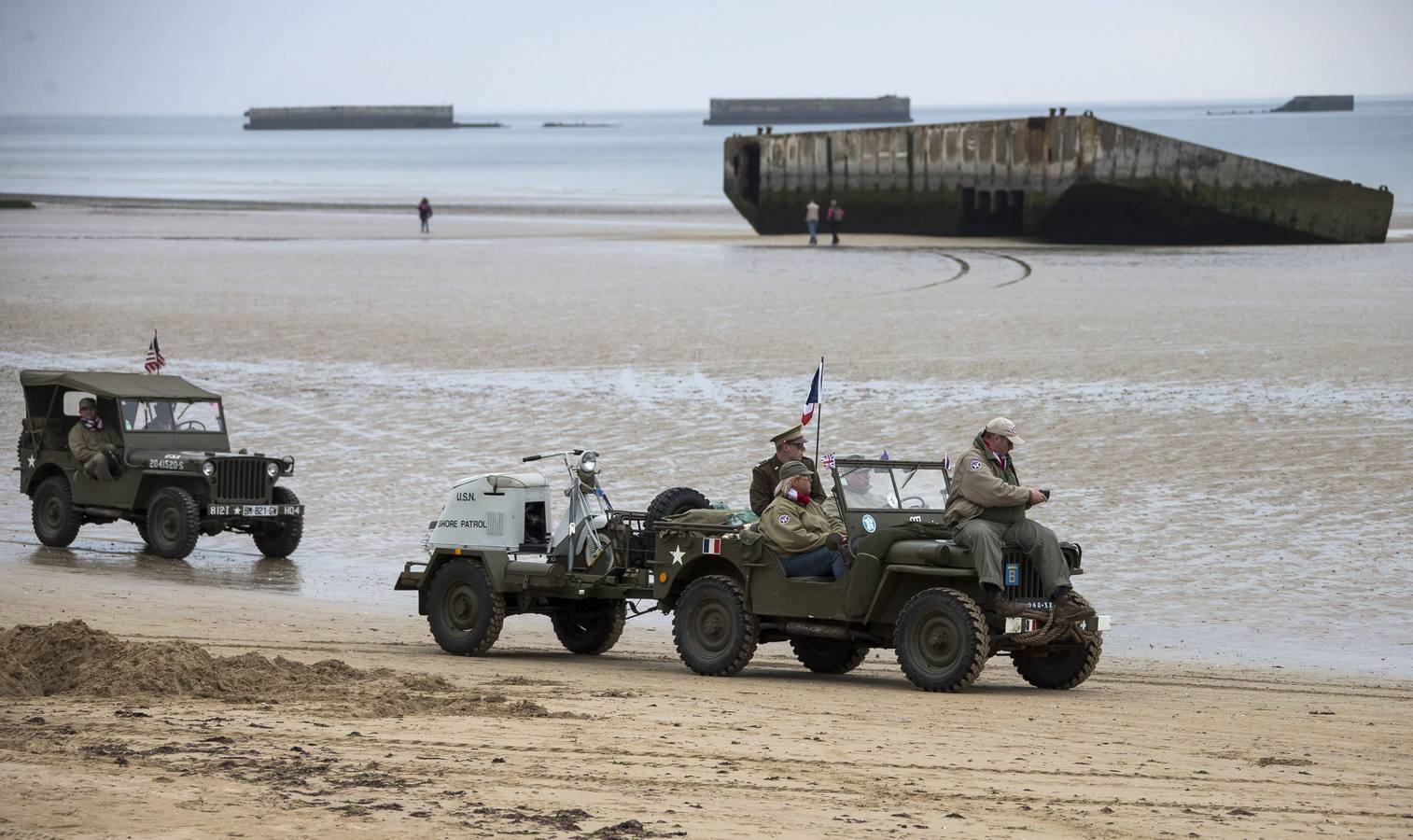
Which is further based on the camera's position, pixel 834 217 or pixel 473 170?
pixel 473 170

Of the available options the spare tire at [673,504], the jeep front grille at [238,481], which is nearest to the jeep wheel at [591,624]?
the spare tire at [673,504]

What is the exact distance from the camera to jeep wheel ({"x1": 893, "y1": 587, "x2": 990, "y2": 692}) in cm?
1060

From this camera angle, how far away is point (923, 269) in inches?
1593

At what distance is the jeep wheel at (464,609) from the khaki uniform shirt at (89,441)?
604 cm

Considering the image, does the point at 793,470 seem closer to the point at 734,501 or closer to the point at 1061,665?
the point at 1061,665

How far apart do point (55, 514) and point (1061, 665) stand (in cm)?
1034

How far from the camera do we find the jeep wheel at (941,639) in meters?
10.6

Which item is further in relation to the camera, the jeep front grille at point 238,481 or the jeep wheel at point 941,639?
the jeep front grille at point 238,481

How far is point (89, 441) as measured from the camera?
17828 millimetres

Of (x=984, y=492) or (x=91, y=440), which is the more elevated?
(x=91, y=440)

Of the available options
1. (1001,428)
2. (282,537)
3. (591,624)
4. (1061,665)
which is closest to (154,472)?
(282,537)

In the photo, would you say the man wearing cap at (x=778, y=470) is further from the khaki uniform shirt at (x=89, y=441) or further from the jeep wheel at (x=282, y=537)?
the khaki uniform shirt at (x=89, y=441)

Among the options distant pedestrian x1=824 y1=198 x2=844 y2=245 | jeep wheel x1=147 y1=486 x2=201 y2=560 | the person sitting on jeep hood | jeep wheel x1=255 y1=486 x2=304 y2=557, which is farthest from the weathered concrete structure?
the person sitting on jeep hood

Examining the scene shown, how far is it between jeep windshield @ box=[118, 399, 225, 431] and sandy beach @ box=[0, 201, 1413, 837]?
1192 mm
